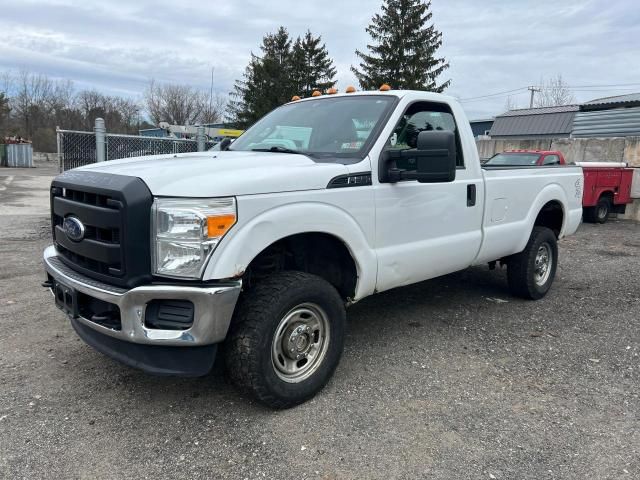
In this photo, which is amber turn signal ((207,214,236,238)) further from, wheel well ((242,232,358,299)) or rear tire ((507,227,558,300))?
rear tire ((507,227,558,300))

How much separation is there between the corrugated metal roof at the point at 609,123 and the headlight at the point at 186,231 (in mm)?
18555

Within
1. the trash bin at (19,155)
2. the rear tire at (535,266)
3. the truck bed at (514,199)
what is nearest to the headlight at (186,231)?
the truck bed at (514,199)

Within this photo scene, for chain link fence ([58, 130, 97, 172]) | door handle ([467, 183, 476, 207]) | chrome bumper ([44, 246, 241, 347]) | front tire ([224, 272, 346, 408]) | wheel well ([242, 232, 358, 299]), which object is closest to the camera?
chrome bumper ([44, 246, 241, 347])

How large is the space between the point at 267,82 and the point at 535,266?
2830 cm

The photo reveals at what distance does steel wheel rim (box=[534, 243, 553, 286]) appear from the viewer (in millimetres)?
5676

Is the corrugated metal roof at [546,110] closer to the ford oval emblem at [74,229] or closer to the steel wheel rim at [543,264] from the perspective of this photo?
the steel wheel rim at [543,264]

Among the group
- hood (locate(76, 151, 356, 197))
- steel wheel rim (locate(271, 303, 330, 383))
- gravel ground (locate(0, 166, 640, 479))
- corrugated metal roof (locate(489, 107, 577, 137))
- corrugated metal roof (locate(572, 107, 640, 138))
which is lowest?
gravel ground (locate(0, 166, 640, 479))

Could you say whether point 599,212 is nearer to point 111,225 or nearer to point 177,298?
point 177,298

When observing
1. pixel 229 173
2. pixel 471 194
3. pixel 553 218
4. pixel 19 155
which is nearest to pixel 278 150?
pixel 229 173

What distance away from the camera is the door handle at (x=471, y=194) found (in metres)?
4.38

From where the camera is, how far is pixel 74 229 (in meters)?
3.01

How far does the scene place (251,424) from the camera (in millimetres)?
3051

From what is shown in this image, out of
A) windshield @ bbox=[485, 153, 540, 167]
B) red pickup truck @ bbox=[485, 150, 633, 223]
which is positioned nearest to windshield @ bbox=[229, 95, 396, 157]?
red pickup truck @ bbox=[485, 150, 633, 223]

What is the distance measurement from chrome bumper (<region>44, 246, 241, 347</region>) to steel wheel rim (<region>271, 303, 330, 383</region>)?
437 mm
